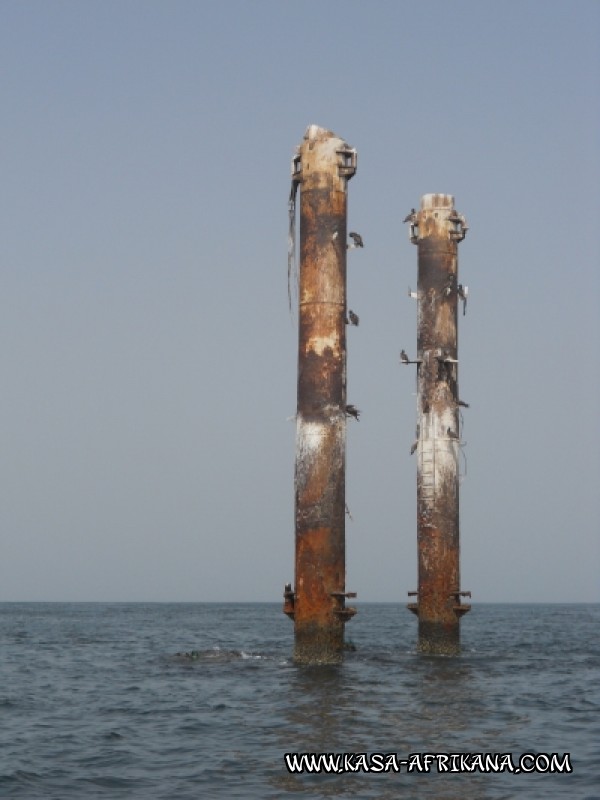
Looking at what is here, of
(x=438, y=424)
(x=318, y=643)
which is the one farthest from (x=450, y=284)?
(x=318, y=643)

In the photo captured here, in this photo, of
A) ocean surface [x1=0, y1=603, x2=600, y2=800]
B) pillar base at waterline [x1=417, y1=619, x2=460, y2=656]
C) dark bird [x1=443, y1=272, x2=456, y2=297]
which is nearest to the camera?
ocean surface [x1=0, y1=603, x2=600, y2=800]

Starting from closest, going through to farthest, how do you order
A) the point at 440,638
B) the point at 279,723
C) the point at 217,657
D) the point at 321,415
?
the point at 279,723 < the point at 321,415 < the point at 440,638 < the point at 217,657

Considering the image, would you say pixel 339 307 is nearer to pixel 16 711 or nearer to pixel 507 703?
pixel 507 703

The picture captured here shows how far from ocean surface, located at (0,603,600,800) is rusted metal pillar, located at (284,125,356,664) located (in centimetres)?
110

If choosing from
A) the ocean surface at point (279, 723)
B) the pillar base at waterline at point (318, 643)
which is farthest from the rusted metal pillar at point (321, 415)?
the ocean surface at point (279, 723)

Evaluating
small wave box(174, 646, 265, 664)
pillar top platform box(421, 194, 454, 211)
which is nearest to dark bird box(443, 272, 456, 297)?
pillar top platform box(421, 194, 454, 211)

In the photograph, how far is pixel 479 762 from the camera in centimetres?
1548

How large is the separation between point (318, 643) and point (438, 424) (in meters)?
7.06

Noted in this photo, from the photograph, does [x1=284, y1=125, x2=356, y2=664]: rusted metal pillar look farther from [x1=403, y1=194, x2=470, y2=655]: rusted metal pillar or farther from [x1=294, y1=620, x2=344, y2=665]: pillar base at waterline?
[x1=403, y1=194, x2=470, y2=655]: rusted metal pillar

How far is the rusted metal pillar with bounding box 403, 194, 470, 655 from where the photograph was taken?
90.4 ft

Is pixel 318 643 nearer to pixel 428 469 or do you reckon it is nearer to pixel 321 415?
pixel 321 415

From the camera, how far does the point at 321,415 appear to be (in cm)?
2389

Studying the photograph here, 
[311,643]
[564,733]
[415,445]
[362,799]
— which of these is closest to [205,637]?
[415,445]

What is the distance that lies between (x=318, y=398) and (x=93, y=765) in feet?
32.6
